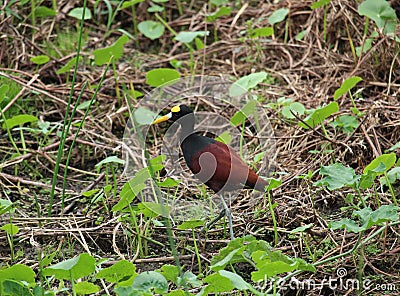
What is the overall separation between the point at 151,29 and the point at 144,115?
3.17 feet

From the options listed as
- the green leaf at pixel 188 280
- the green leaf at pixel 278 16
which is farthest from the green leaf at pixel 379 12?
the green leaf at pixel 188 280

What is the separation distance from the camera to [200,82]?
14.6ft

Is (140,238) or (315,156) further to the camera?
(315,156)

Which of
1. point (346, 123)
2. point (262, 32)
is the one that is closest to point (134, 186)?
point (346, 123)

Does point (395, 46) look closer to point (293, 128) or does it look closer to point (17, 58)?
point (293, 128)

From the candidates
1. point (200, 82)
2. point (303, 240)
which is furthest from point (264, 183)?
point (200, 82)

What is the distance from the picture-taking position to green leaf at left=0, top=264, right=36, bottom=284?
7.88 ft

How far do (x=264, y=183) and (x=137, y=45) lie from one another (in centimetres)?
211

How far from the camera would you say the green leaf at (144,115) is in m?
4.07

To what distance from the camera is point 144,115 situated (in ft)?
13.5

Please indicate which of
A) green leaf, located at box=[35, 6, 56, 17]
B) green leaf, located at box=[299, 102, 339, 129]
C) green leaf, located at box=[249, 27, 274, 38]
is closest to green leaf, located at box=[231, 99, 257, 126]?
green leaf, located at box=[299, 102, 339, 129]

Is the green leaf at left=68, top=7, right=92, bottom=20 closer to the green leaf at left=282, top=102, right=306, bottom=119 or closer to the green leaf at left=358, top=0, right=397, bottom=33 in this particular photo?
the green leaf at left=282, top=102, right=306, bottom=119

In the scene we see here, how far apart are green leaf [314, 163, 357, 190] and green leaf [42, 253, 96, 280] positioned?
98cm

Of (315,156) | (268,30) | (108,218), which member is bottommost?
(108,218)
